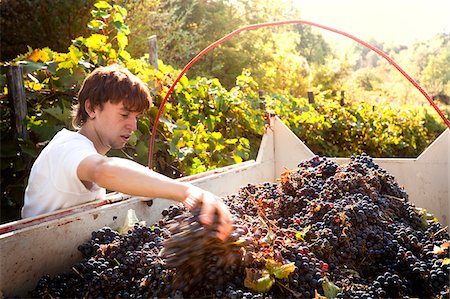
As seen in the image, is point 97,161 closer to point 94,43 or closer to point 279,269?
point 279,269

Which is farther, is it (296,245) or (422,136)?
(422,136)

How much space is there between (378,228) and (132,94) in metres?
1.01

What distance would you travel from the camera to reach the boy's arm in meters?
1.37

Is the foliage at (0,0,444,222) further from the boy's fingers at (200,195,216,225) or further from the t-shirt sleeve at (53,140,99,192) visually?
the boy's fingers at (200,195,216,225)

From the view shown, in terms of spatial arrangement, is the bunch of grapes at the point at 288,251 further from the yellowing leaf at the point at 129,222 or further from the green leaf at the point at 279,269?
the yellowing leaf at the point at 129,222

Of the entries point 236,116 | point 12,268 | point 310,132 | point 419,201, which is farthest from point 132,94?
point 310,132

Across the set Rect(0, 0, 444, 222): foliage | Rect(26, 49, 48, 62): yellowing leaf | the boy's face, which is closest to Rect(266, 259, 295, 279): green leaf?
the boy's face

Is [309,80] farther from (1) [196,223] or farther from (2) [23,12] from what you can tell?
(1) [196,223]

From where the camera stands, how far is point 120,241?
5.60 feet

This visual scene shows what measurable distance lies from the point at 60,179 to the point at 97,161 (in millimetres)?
290

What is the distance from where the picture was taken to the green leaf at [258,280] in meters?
1.38

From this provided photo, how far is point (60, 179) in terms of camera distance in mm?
1912

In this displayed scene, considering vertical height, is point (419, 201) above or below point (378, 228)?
below

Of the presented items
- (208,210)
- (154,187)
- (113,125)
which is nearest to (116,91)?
(113,125)
